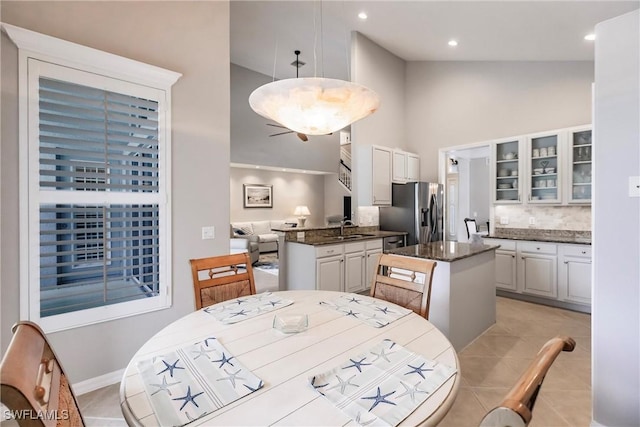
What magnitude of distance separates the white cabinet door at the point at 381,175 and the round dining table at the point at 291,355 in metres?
3.34

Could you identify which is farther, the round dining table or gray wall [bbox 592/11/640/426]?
gray wall [bbox 592/11/640/426]

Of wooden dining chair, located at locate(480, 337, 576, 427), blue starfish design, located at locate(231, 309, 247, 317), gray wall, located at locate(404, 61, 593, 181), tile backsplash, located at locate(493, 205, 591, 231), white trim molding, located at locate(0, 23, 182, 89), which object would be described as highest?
gray wall, located at locate(404, 61, 593, 181)

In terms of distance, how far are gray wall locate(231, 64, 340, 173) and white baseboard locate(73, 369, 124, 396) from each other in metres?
6.00

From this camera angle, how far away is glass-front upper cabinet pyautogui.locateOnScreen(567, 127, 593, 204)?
12.9ft

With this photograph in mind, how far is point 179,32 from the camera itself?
2.59 m

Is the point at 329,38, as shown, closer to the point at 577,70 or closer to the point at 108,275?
the point at 577,70

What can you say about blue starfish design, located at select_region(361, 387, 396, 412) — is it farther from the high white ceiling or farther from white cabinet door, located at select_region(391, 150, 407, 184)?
white cabinet door, located at select_region(391, 150, 407, 184)

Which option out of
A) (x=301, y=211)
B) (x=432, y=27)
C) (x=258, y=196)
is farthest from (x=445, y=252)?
(x=301, y=211)

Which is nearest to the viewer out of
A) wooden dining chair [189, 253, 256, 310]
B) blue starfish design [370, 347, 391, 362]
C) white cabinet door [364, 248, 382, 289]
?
blue starfish design [370, 347, 391, 362]

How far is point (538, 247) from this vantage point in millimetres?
3967

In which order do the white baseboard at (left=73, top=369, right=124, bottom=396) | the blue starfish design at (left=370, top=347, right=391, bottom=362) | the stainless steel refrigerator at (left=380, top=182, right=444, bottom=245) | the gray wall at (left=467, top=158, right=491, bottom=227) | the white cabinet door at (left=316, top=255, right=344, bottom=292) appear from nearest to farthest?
the blue starfish design at (left=370, top=347, right=391, bottom=362)
the white baseboard at (left=73, top=369, right=124, bottom=396)
the white cabinet door at (left=316, top=255, right=344, bottom=292)
the stainless steel refrigerator at (left=380, top=182, right=444, bottom=245)
the gray wall at (left=467, top=158, right=491, bottom=227)

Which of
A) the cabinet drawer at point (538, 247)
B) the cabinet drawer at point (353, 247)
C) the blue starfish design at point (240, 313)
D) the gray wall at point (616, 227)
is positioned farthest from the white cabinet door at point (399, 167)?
the blue starfish design at point (240, 313)

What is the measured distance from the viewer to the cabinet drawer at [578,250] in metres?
3.58

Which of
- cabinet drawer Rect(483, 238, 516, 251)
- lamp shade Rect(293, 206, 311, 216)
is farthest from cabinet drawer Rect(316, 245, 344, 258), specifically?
lamp shade Rect(293, 206, 311, 216)
